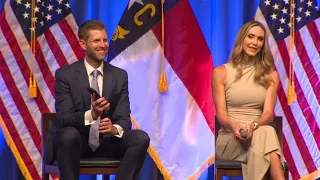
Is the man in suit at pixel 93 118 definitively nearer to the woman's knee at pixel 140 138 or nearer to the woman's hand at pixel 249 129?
the woman's knee at pixel 140 138

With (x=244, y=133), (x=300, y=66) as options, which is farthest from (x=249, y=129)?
(x=300, y=66)

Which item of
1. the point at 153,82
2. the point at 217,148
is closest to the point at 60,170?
the point at 217,148

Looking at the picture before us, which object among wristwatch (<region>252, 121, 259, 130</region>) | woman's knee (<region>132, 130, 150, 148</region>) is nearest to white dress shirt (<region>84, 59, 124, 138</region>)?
woman's knee (<region>132, 130, 150, 148</region>)

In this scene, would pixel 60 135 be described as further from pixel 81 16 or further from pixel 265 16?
pixel 265 16

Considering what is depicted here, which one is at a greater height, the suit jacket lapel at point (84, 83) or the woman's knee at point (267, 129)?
the suit jacket lapel at point (84, 83)

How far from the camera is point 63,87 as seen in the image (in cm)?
412

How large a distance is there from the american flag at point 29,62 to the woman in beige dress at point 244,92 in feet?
4.51

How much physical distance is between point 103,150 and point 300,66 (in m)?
1.97

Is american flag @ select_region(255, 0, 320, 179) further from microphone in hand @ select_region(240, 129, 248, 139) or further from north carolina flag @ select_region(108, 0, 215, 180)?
microphone in hand @ select_region(240, 129, 248, 139)

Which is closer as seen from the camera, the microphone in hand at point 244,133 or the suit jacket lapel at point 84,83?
the suit jacket lapel at point 84,83

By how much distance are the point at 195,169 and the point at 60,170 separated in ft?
5.57

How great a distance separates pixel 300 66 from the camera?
5227 mm

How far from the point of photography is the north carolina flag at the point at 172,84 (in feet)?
17.1

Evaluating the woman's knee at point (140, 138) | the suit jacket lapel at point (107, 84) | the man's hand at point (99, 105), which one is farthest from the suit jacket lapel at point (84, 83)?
the woman's knee at point (140, 138)
